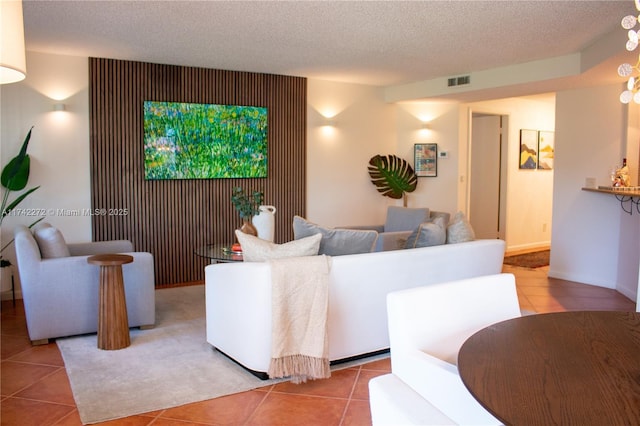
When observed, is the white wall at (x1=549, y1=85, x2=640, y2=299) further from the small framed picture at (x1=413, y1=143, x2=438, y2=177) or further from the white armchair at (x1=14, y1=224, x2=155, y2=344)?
the white armchair at (x1=14, y1=224, x2=155, y2=344)

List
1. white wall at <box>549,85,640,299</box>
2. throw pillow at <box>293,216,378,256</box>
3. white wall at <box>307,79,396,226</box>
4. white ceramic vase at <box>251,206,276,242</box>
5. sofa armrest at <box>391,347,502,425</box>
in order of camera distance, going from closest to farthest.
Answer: sofa armrest at <box>391,347,502,425</box>
throw pillow at <box>293,216,378,256</box>
white ceramic vase at <box>251,206,276,242</box>
white wall at <box>549,85,640,299</box>
white wall at <box>307,79,396,226</box>

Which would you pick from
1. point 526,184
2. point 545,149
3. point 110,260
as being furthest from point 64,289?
point 545,149

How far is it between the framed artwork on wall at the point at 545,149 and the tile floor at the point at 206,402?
6.44 m

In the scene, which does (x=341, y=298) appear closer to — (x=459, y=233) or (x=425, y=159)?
(x=459, y=233)

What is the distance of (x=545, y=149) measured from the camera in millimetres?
9000

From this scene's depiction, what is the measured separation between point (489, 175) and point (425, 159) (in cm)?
149

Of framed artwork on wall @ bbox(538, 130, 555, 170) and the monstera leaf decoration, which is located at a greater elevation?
framed artwork on wall @ bbox(538, 130, 555, 170)

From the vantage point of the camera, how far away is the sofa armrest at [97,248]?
4867 millimetres

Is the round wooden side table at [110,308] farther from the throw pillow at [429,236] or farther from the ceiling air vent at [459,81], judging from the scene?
the ceiling air vent at [459,81]

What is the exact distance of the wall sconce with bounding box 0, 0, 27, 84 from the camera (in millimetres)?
1231

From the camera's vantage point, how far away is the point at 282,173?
6.88 meters

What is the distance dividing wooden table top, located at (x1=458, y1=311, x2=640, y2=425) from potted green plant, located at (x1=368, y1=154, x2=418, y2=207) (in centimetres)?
580

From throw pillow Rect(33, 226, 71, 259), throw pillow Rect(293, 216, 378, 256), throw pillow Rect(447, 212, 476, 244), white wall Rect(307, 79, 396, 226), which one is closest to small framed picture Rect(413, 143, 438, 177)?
white wall Rect(307, 79, 396, 226)

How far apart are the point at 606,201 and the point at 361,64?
124 inches
